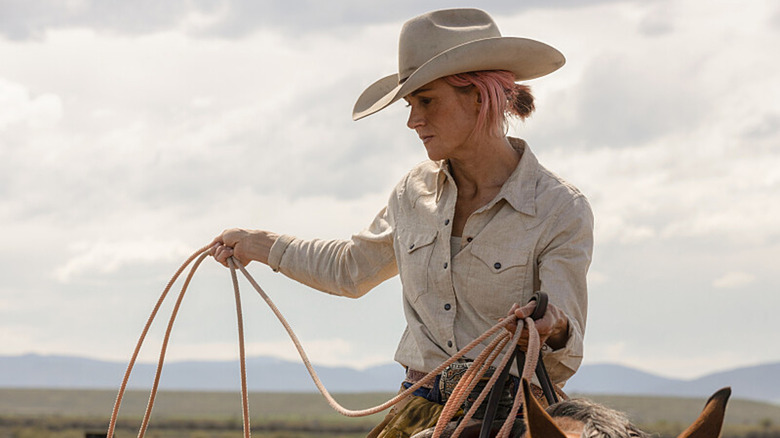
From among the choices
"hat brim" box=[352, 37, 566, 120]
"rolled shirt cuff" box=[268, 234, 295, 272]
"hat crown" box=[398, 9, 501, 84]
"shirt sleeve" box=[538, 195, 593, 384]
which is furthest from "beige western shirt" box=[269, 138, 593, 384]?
"rolled shirt cuff" box=[268, 234, 295, 272]

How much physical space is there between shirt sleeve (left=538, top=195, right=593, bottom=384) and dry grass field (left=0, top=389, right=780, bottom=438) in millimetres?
41682

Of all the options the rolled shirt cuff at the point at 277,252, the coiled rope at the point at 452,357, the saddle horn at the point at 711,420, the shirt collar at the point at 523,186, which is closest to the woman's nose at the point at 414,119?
the shirt collar at the point at 523,186

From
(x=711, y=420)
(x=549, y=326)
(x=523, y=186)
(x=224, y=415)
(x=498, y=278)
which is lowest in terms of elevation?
(x=711, y=420)

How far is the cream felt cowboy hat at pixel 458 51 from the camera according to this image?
384 cm

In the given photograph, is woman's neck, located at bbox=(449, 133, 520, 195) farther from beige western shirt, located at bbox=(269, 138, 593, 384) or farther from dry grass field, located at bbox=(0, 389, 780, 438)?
dry grass field, located at bbox=(0, 389, 780, 438)

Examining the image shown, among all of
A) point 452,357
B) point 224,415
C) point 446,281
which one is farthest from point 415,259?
point 224,415

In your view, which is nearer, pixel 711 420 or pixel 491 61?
pixel 711 420

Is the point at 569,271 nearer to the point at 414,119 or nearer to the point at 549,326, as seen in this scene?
the point at 549,326

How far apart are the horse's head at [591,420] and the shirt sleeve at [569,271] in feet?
3.03

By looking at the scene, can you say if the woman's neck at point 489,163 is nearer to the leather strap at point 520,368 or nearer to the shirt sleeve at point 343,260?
the shirt sleeve at point 343,260

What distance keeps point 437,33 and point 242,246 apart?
1.49 metres

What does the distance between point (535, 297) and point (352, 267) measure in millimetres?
1531

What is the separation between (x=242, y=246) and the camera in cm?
486

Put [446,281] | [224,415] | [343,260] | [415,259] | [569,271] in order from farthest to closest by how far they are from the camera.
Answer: [224,415]
[343,260]
[415,259]
[446,281]
[569,271]
